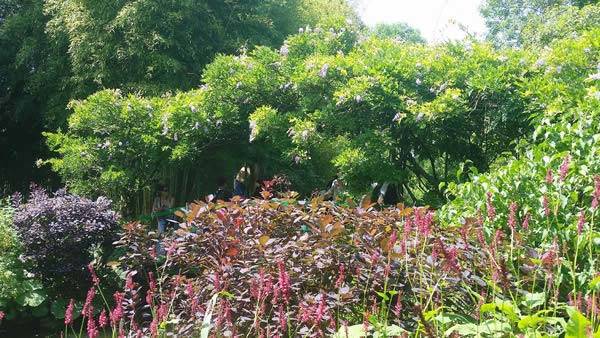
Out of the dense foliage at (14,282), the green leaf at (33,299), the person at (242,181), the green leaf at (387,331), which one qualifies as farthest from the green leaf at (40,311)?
the green leaf at (387,331)

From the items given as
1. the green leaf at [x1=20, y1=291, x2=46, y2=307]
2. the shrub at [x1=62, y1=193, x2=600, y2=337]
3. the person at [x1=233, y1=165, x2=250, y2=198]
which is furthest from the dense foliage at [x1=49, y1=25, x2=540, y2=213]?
the shrub at [x1=62, y1=193, x2=600, y2=337]

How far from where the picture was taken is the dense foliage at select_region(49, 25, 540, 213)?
22.1ft

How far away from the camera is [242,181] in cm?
1070

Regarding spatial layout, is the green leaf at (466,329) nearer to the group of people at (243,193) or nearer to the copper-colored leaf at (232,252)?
the copper-colored leaf at (232,252)

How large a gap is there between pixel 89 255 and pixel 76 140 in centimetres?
441

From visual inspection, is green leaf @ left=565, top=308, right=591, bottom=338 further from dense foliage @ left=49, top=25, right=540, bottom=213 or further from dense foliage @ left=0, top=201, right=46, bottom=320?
dense foliage @ left=0, top=201, right=46, bottom=320

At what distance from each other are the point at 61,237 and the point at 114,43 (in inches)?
297

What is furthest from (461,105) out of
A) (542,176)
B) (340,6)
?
(340,6)

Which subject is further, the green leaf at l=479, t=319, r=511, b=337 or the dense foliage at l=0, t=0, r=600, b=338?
the dense foliage at l=0, t=0, r=600, b=338

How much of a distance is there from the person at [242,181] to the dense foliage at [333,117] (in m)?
0.47

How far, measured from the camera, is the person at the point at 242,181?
10.0 m

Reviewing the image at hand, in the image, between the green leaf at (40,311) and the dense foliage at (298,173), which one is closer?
the dense foliage at (298,173)

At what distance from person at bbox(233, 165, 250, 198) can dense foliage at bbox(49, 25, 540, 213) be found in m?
0.47

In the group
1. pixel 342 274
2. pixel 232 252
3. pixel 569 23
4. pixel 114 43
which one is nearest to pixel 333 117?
pixel 232 252
